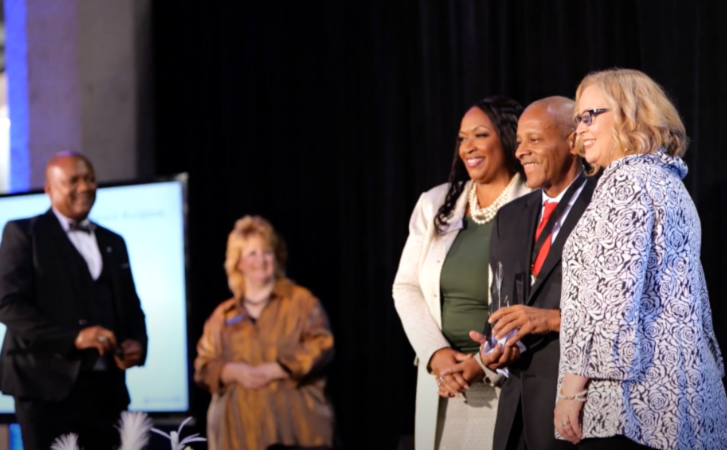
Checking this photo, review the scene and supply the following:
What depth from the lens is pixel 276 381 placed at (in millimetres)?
3898

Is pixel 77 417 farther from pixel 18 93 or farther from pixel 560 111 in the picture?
pixel 560 111

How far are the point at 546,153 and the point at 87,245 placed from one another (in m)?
2.23

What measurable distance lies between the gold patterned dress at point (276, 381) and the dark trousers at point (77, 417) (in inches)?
16.5

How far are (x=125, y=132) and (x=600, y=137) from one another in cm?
329

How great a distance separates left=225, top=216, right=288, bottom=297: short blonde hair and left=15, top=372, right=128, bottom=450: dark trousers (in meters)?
0.70

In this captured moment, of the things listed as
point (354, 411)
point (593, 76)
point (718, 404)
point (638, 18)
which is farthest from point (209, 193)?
point (718, 404)

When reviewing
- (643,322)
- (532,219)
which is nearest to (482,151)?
(532,219)

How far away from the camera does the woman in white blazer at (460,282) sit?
3.01 m

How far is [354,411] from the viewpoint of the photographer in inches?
168

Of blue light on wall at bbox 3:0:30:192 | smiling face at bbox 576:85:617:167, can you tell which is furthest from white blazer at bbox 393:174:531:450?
blue light on wall at bbox 3:0:30:192

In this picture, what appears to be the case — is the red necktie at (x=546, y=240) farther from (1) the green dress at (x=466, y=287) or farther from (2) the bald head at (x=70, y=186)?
(2) the bald head at (x=70, y=186)

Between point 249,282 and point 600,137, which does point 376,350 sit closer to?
point 249,282

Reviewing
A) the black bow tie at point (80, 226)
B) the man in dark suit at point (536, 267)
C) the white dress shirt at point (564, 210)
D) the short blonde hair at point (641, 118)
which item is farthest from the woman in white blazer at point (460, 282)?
the black bow tie at point (80, 226)

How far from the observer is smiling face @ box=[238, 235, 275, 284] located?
4062 millimetres
